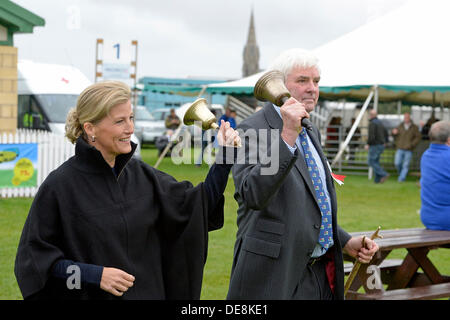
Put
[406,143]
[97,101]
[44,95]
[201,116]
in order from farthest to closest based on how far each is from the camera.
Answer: [406,143] < [44,95] < [97,101] < [201,116]

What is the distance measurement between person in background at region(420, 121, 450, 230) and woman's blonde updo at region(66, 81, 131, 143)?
465 centimetres

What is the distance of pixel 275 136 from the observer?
316 centimetres

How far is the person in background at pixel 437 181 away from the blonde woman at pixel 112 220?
4276mm

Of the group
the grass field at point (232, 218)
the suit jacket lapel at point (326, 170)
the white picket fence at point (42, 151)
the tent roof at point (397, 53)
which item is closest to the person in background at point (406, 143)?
the grass field at point (232, 218)

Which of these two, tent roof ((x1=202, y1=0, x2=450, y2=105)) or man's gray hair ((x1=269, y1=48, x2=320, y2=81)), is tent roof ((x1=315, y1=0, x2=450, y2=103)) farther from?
man's gray hair ((x1=269, y1=48, x2=320, y2=81))

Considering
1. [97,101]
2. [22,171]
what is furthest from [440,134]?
[22,171]

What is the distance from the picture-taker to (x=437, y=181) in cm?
680

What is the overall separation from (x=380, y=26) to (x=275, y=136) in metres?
18.1

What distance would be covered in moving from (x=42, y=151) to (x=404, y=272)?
8729 mm

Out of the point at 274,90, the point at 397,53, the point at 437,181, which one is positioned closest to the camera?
the point at 274,90
